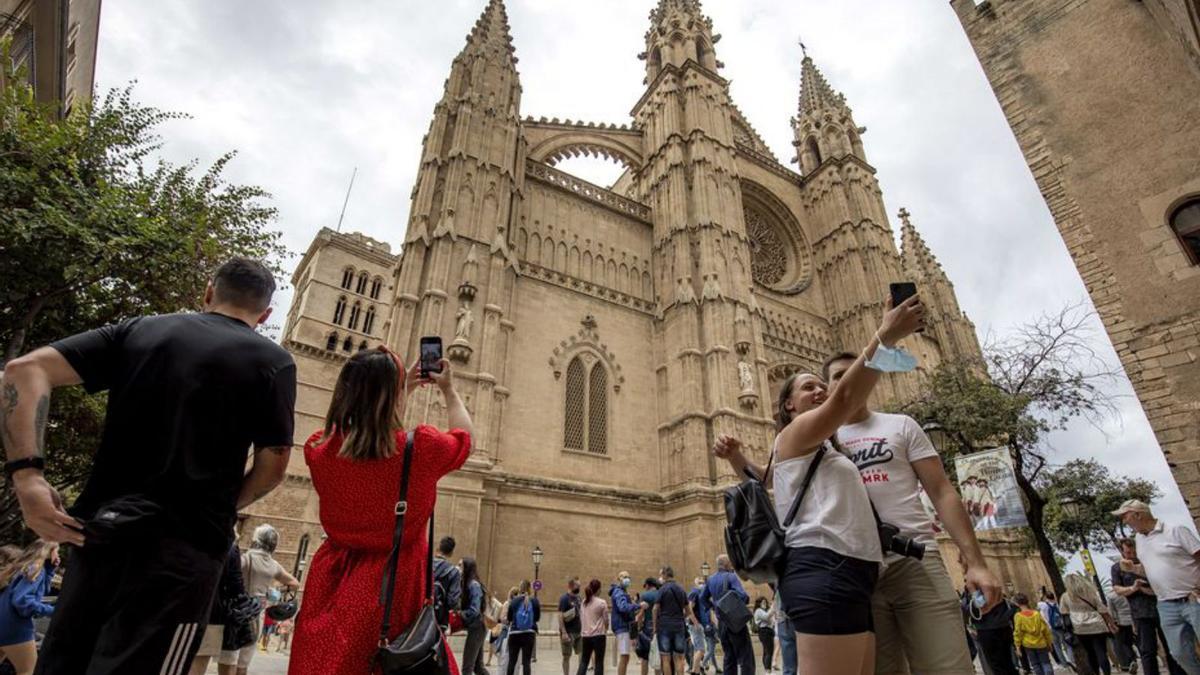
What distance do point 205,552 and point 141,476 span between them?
0.29 metres

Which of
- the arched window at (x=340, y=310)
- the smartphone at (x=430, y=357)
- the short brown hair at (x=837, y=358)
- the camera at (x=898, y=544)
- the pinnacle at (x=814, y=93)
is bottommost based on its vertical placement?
the camera at (x=898, y=544)

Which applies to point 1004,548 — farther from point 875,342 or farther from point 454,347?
point 875,342

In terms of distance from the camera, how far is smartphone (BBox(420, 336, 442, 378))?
7.79 feet

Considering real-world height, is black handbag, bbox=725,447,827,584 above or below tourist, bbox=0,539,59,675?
above

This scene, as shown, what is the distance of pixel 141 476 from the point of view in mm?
1622

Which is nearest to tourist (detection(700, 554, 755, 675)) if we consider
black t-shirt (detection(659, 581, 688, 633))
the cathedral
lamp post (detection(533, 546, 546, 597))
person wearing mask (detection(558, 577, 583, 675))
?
black t-shirt (detection(659, 581, 688, 633))

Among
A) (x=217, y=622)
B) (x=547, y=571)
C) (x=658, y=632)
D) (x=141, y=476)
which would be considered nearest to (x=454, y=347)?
(x=547, y=571)

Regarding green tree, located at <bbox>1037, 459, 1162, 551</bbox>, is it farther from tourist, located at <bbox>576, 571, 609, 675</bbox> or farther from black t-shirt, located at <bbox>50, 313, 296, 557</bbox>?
black t-shirt, located at <bbox>50, 313, 296, 557</bbox>

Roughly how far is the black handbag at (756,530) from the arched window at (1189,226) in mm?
9493

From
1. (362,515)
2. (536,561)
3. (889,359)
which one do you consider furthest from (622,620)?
(889,359)

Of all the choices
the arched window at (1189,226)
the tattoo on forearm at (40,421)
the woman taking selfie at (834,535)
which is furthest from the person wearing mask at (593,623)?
the arched window at (1189,226)

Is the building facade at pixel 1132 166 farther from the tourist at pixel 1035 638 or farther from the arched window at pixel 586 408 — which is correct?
the arched window at pixel 586 408

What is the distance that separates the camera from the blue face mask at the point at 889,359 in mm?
1760

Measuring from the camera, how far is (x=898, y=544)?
2.35 meters
